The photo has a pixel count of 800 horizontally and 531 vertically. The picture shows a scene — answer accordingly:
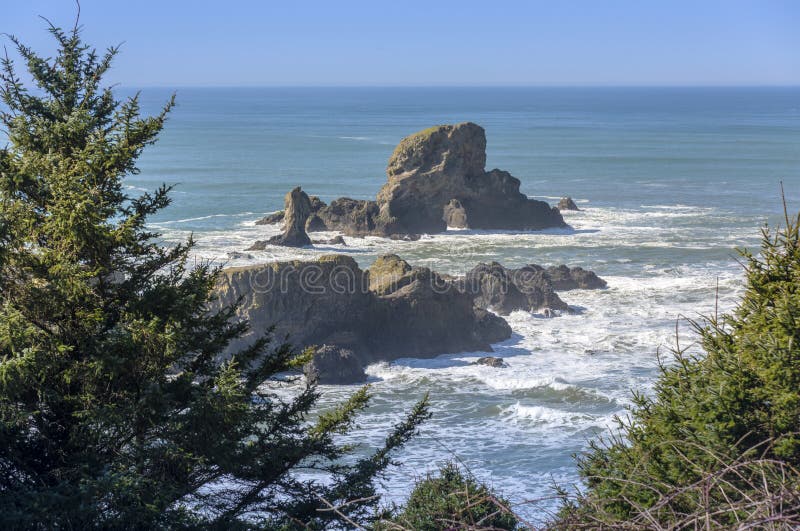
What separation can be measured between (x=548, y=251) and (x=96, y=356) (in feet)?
148

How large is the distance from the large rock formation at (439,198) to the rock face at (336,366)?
1127 inches

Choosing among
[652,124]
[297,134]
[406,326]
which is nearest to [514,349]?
[406,326]

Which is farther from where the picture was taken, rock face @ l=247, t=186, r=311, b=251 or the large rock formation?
the large rock formation

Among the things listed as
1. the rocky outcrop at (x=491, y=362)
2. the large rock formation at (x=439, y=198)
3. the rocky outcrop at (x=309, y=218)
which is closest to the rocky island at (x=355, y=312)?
the rocky outcrop at (x=491, y=362)

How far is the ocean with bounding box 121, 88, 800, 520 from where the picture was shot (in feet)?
82.2

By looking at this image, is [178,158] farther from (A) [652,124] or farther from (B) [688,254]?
(A) [652,124]

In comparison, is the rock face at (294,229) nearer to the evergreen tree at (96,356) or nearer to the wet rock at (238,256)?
the wet rock at (238,256)

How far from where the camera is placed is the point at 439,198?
60719 millimetres

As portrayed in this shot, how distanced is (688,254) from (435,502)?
1665 inches

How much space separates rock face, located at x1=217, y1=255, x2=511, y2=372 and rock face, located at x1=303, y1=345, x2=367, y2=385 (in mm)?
1390

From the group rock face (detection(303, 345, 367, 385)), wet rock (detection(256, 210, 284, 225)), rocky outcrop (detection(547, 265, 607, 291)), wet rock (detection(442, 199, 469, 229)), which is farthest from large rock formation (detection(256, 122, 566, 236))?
rock face (detection(303, 345, 367, 385))

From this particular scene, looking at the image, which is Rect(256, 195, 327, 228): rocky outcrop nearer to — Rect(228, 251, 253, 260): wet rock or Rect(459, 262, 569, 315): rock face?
Rect(228, 251, 253, 260): wet rock

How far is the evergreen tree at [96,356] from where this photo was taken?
9391mm

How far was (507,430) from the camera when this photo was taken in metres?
25.5
